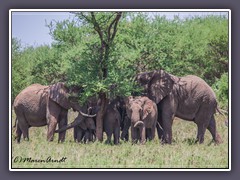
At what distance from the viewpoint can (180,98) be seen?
1855 cm

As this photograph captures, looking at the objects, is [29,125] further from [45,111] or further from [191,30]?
[191,30]

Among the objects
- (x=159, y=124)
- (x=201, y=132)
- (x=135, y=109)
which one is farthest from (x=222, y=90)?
(x=159, y=124)

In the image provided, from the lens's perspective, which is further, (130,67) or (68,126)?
(68,126)

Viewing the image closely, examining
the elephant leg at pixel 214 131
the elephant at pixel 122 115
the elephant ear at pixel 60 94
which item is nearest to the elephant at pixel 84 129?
the elephant ear at pixel 60 94

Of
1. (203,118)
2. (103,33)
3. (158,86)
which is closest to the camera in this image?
(103,33)

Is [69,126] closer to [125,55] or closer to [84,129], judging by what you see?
[84,129]

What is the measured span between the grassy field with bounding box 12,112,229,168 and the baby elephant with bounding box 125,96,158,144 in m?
0.44

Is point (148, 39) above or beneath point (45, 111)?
above

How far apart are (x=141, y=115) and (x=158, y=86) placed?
27.9 inches
